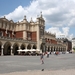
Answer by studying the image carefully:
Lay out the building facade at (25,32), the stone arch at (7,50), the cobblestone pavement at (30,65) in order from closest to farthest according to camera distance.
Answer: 1. the cobblestone pavement at (30,65)
2. the stone arch at (7,50)
3. the building facade at (25,32)

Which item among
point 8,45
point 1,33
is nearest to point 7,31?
point 1,33

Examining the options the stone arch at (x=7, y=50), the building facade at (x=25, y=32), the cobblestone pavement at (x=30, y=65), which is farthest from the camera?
the building facade at (x=25, y=32)

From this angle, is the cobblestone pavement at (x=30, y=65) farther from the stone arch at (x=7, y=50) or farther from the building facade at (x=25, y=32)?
the building facade at (x=25, y=32)

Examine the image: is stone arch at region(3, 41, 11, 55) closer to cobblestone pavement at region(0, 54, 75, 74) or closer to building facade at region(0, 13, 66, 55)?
building facade at region(0, 13, 66, 55)

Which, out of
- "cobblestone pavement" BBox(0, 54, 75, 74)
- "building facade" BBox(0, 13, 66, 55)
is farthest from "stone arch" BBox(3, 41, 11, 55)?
"cobblestone pavement" BBox(0, 54, 75, 74)

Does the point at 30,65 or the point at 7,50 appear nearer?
the point at 30,65

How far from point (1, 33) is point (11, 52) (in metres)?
10.3

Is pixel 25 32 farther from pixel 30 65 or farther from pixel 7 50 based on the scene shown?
pixel 30 65

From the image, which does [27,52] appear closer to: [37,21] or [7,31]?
[7,31]

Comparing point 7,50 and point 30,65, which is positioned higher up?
point 7,50

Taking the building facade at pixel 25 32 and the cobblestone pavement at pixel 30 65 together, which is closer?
the cobblestone pavement at pixel 30 65

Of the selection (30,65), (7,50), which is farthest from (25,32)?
(30,65)

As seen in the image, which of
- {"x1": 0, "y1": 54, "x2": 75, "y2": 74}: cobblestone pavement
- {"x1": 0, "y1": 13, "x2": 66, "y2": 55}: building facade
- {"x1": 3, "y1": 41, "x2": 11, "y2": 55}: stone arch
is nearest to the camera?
{"x1": 0, "y1": 54, "x2": 75, "y2": 74}: cobblestone pavement

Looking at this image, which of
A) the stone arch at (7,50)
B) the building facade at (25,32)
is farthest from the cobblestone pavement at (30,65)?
the building facade at (25,32)
